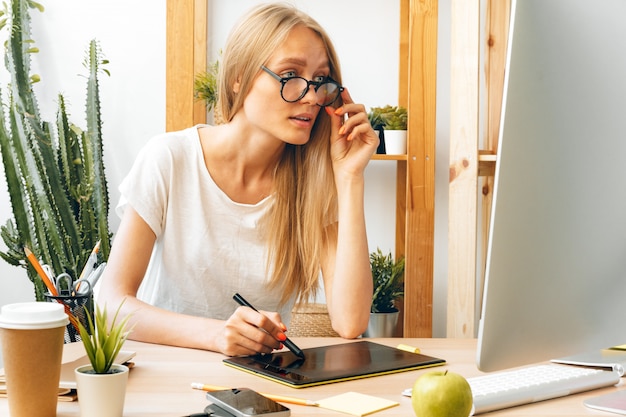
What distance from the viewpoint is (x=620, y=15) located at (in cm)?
78

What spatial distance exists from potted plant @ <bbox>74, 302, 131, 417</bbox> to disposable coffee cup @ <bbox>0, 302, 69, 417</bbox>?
0.03m

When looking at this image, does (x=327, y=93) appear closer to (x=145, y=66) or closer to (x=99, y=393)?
(x=99, y=393)

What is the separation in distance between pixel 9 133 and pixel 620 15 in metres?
2.20

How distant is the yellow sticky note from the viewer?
933 millimetres

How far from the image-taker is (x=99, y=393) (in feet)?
2.81

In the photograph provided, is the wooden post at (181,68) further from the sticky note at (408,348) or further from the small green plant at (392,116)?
the sticky note at (408,348)

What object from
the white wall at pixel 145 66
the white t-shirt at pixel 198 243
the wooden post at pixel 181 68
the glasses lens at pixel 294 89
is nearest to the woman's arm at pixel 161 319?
the white t-shirt at pixel 198 243

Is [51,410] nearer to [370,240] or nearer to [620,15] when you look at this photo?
[620,15]

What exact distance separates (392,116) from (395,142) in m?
0.10

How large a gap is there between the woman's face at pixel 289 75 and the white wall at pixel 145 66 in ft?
3.53

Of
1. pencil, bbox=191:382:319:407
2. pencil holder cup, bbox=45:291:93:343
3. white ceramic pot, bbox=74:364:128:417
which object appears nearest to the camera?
white ceramic pot, bbox=74:364:128:417

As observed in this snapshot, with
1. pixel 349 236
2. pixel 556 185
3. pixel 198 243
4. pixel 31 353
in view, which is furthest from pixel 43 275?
pixel 556 185

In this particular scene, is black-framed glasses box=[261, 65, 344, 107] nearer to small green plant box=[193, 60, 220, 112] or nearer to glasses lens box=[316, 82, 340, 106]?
glasses lens box=[316, 82, 340, 106]

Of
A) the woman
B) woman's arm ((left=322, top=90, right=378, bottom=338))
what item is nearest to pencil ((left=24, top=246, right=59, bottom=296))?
the woman
